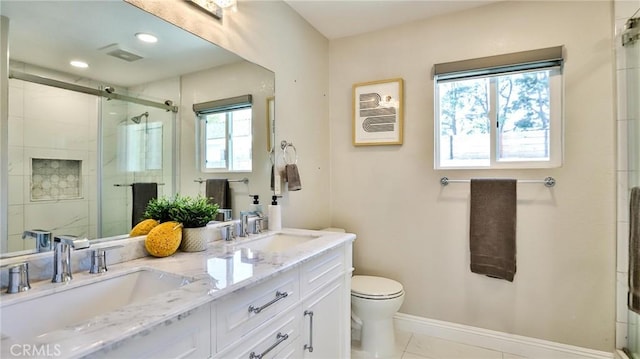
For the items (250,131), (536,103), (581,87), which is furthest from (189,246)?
(581,87)

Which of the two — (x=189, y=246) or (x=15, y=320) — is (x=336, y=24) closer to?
(x=189, y=246)

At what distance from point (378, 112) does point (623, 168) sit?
1504mm

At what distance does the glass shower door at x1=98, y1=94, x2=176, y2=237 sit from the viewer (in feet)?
3.81

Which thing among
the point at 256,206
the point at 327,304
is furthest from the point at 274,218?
the point at 327,304

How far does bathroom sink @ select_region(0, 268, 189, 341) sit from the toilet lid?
1.29m

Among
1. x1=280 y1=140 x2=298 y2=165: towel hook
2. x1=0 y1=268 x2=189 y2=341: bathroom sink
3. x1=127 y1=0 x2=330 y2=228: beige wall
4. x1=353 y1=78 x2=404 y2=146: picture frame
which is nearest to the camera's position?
x1=0 y1=268 x2=189 y2=341: bathroom sink

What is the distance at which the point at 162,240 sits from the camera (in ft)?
3.98

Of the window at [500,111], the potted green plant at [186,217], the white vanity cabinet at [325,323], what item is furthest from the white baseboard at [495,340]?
the potted green plant at [186,217]

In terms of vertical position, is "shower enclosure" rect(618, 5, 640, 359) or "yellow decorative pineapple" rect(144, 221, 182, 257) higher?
"shower enclosure" rect(618, 5, 640, 359)

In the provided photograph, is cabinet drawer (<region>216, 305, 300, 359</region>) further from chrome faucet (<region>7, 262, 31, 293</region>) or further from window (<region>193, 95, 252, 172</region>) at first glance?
window (<region>193, 95, 252, 172</region>)

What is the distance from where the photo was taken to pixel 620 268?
5.89 ft

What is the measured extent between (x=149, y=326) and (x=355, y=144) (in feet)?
6.73

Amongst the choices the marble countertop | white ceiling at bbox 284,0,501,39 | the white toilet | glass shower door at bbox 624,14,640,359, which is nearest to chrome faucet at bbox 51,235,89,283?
the marble countertop

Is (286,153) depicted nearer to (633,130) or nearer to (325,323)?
(325,323)
